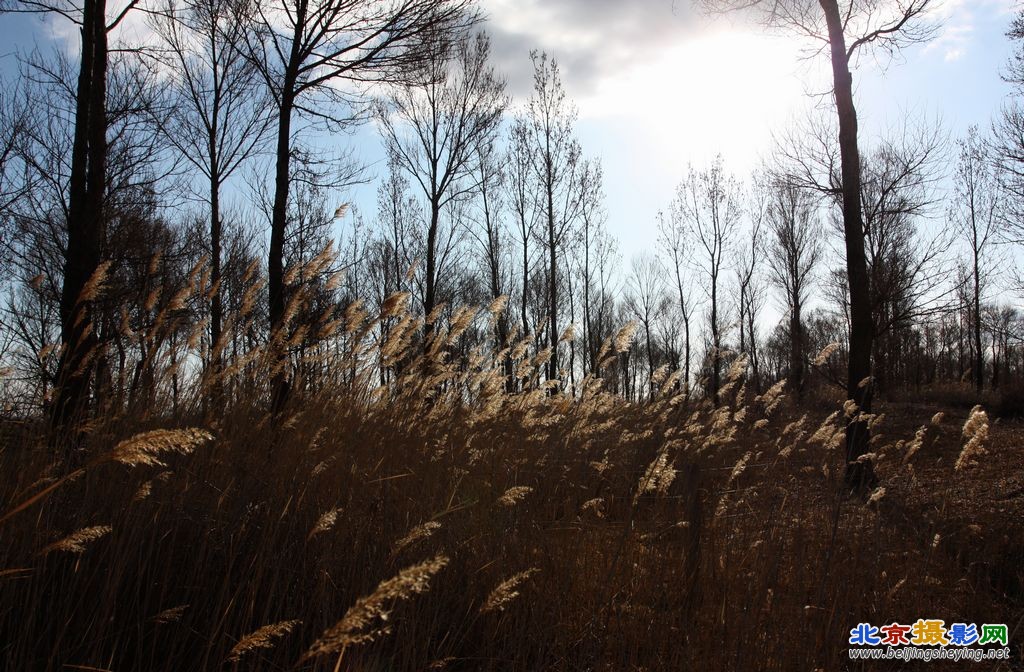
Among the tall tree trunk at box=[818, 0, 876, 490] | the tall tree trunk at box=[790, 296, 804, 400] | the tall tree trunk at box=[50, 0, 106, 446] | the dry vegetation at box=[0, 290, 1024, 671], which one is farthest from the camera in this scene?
the tall tree trunk at box=[790, 296, 804, 400]

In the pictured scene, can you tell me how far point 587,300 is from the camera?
2559 centimetres

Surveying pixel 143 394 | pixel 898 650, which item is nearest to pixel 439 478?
pixel 143 394

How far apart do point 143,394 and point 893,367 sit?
25692 mm

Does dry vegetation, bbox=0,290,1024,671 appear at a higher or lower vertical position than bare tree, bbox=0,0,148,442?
lower

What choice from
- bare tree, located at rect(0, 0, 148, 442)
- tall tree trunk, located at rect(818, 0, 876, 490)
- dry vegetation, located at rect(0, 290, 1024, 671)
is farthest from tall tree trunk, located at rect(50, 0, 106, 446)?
tall tree trunk, located at rect(818, 0, 876, 490)

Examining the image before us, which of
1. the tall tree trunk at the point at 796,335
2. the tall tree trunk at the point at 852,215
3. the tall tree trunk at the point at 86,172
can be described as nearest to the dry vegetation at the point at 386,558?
the tall tree trunk at the point at 86,172

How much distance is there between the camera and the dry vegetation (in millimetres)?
1880

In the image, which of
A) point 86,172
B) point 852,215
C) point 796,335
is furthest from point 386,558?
point 796,335

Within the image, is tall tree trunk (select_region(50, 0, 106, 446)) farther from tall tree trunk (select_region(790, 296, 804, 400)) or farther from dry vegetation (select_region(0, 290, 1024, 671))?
tall tree trunk (select_region(790, 296, 804, 400))

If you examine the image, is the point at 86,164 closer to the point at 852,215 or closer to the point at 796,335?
the point at 852,215

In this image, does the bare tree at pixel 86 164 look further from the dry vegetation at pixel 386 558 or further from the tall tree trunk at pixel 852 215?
the tall tree trunk at pixel 852 215

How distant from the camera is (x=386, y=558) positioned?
2.36 m

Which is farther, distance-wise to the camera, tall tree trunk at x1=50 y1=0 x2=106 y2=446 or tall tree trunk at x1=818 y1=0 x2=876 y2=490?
tall tree trunk at x1=818 y1=0 x2=876 y2=490

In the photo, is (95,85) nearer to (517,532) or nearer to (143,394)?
(143,394)
